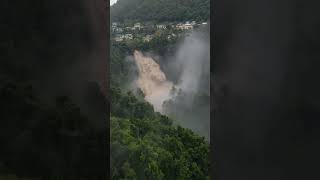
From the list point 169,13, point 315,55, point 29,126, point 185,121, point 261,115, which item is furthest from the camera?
point 169,13

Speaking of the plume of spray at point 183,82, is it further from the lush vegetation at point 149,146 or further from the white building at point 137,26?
the lush vegetation at point 149,146

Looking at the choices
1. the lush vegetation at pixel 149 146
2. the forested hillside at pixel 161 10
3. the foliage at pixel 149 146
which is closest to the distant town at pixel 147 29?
the forested hillside at pixel 161 10

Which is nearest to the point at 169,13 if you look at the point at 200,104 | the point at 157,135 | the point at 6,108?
the point at 200,104

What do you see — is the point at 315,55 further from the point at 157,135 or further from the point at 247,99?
the point at 157,135

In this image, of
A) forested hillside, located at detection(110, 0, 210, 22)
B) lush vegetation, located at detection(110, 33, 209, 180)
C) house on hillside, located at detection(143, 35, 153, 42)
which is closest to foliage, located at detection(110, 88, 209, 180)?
lush vegetation, located at detection(110, 33, 209, 180)

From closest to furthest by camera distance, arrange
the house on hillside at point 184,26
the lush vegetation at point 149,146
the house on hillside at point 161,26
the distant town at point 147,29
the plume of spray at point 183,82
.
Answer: the lush vegetation at point 149,146 → the plume of spray at point 183,82 → the house on hillside at point 184,26 → the distant town at point 147,29 → the house on hillside at point 161,26

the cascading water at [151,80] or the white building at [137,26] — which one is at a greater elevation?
the white building at [137,26]

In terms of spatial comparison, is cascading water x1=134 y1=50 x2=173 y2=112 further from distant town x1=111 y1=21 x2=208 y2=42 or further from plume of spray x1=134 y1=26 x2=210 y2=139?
distant town x1=111 y1=21 x2=208 y2=42
